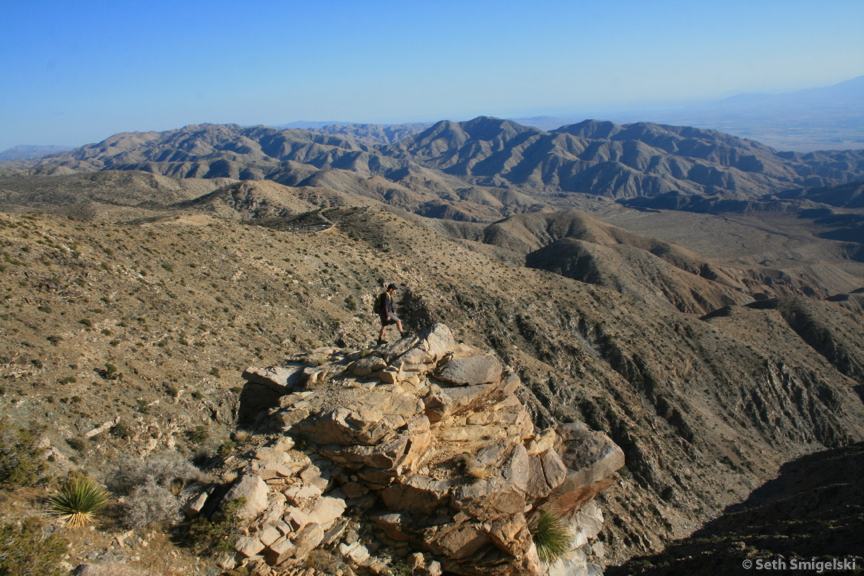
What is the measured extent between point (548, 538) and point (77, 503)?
9.16 meters

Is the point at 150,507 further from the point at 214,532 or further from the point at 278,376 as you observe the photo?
the point at 278,376

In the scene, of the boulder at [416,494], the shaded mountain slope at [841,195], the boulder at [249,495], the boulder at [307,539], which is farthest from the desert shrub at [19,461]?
the shaded mountain slope at [841,195]

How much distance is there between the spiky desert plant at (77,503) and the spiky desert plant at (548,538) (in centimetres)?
852

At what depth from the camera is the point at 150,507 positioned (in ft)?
30.6

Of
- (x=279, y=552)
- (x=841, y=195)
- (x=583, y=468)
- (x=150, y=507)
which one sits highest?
(x=150, y=507)

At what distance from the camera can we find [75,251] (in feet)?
75.3

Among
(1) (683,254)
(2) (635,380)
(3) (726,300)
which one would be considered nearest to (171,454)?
(2) (635,380)

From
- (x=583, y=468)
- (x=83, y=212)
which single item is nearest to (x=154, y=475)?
(x=583, y=468)

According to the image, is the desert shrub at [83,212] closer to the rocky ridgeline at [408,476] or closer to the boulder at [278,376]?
the boulder at [278,376]

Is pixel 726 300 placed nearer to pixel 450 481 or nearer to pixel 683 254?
pixel 683 254

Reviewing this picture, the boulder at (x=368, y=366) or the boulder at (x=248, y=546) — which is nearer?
the boulder at (x=248, y=546)

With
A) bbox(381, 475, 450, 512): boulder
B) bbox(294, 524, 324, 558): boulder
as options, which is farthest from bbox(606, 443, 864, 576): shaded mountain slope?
bbox(294, 524, 324, 558): boulder

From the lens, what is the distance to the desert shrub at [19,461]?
30.7ft

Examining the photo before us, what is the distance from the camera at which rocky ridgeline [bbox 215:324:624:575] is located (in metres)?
10.2
